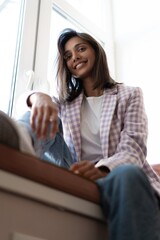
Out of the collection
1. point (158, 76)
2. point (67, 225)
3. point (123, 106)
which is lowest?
point (67, 225)

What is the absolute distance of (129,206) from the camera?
52 centimetres

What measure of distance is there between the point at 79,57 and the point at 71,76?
78mm

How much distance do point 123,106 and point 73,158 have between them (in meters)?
0.22

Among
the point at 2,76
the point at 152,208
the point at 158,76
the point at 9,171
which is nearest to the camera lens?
the point at 9,171

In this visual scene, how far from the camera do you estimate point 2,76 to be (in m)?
1.31

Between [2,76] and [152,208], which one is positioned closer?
[152,208]

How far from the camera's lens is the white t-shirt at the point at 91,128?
3.20 feet

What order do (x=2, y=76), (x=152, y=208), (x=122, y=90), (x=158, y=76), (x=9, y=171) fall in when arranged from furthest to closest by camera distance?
(x=158, y=76)
(x=2, y=76)
(x=122, y=90)
(x=152, y=208)
(x=9, y=171)

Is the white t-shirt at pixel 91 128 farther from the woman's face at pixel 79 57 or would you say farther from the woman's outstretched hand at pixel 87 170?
the woman's outstretched hand at pixel 87 170

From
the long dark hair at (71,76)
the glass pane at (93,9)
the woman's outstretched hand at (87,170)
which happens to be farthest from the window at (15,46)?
the woman's outstretched hand at (87,170)

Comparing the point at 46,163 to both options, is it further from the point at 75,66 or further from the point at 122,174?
the point at 75,66

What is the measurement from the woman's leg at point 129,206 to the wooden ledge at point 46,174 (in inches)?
1.1

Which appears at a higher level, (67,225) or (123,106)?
(123,106)

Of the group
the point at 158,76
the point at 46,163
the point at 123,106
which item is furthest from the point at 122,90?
the point at 158,76
